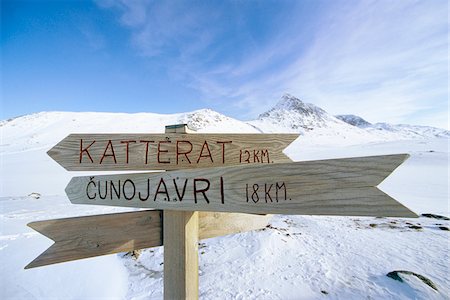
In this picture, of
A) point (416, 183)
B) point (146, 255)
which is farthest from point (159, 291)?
point (416, 183)

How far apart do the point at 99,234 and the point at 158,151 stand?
519mm

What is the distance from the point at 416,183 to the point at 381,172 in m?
13.4

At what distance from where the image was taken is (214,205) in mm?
1040

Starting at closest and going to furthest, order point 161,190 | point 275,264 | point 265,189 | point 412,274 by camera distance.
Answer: point 265,189 → point 161,190 → point 412,274 → point 275,264

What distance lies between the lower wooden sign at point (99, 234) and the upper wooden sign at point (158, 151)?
0.86 feet

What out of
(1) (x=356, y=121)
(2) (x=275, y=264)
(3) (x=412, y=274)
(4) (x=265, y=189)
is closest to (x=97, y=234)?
(4) (x=265, y=189)

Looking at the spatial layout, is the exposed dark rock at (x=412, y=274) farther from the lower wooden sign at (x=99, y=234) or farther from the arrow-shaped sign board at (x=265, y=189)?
the lower wooden sign at (x=99, y=234)

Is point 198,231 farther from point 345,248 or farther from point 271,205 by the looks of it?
point 345,248

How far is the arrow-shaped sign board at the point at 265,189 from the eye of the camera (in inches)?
31.7

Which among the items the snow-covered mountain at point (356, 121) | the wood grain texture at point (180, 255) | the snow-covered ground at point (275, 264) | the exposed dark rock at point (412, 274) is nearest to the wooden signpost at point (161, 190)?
the wood grain texture at point (180, 255)

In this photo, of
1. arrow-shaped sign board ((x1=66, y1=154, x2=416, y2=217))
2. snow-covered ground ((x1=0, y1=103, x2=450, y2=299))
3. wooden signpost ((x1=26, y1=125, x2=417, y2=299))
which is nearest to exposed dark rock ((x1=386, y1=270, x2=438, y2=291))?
snow-covered ground ((x1=0, y1=103, x2=450, y2=299))

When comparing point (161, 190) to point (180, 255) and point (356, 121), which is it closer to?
point (180, 255)

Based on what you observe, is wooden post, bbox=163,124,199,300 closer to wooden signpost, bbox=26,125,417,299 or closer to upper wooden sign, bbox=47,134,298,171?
wooden signpost, bbox=26,125,417,299

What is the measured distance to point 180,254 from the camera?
119 cm
